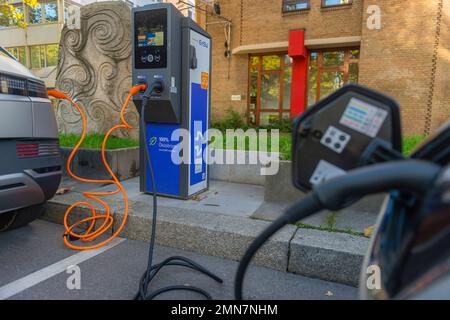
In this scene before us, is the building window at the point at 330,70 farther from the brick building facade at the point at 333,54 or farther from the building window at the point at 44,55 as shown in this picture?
the building window at the point at 44,55

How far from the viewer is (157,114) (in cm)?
400

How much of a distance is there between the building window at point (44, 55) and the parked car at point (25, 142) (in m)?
25.5

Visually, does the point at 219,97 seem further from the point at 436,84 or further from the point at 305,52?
the point at 436,84

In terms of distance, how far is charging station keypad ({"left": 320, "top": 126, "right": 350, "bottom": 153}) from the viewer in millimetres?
1011

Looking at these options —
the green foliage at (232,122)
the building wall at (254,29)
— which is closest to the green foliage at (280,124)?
the green foliage at (232,122)

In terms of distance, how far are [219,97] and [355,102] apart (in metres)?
14.5

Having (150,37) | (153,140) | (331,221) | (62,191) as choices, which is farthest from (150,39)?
(331,221)

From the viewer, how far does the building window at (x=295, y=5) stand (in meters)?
13.0

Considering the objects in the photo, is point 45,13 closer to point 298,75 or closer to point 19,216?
point 298,75

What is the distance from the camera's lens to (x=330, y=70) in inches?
526

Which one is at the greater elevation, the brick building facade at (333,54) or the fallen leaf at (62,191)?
the brick building facade at (333,54)

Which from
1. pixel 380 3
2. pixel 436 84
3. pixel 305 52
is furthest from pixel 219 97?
pixel 436 84

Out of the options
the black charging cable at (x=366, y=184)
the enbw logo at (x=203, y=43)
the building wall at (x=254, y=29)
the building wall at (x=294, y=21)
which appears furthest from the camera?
the building wall at (x=254, y=29)

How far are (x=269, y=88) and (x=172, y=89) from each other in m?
11.4
